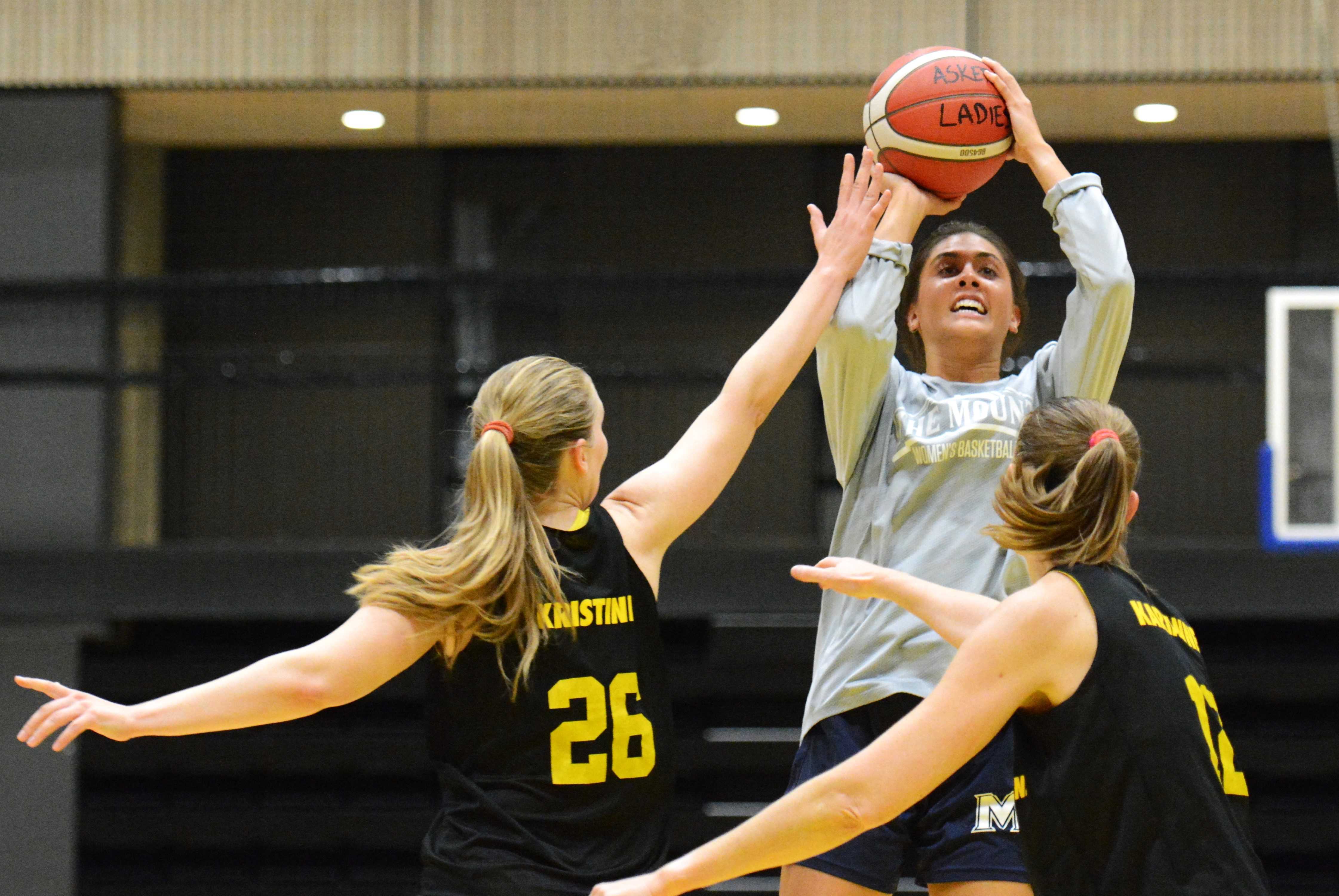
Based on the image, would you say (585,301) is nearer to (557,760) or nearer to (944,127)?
(944,127)

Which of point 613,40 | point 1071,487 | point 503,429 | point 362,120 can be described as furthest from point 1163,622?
point 362,120

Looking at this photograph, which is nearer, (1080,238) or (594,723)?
(594,723)

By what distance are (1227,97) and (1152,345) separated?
4.92ft

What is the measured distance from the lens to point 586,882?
2064 millimetres

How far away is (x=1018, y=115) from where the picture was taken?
2730 millimetres

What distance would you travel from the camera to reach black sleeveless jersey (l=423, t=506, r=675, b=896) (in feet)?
6.75

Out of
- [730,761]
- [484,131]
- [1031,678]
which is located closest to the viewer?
[1031,678]

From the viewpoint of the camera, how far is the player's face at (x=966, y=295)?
2.64 meters

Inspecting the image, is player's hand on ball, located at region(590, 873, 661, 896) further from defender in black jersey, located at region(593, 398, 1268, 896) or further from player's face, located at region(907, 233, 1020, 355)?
player's face, located at region(907, 233, 1020, 355)

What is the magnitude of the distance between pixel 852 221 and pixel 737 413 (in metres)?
0.45

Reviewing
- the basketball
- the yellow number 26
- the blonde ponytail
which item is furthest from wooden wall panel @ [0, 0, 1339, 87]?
the yellow number 26

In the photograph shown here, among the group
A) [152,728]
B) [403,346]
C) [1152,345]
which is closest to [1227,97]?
[1152,345]

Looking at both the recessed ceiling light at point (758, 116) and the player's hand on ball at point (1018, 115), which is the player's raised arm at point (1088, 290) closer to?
the player's hand on ball at point (1018, 115)

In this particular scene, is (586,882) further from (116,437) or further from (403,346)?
(403,346)
